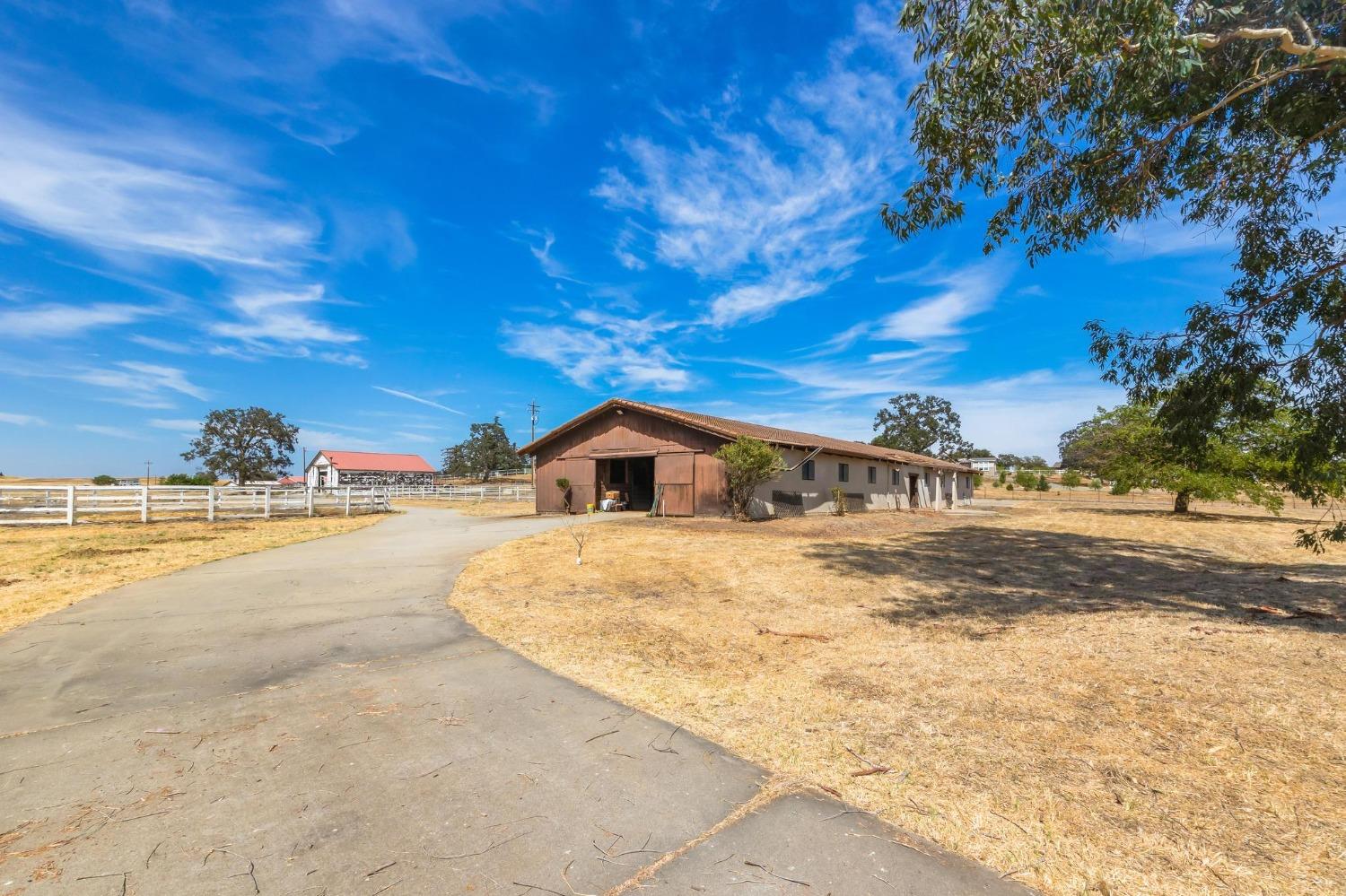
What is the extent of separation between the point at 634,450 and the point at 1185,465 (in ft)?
65.4

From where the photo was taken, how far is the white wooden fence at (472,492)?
39375mm

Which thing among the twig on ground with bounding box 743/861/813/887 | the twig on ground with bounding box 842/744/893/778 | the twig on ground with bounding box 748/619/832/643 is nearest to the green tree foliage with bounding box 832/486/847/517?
the twig on ground with bounding box 748/619/832/643

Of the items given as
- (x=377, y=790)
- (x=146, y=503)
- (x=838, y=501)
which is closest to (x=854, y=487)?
(x=838, y=501)

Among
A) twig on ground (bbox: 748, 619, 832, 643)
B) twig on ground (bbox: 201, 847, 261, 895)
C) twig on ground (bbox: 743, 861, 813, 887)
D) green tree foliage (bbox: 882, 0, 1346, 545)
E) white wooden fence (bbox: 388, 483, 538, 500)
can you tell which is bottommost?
twig on ground (bbox: 748, 619, 832, 643)

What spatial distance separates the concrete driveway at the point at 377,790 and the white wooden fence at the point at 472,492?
97.1 feet

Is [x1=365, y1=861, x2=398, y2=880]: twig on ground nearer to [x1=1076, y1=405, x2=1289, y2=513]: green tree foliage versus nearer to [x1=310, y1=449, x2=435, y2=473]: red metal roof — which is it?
[x1=1076, y1=405, x2=1289, y2=513]: green tree foliage

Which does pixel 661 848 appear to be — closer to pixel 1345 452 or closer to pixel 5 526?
pixel 1345 452

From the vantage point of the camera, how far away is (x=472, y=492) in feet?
137

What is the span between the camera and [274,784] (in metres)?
3.06

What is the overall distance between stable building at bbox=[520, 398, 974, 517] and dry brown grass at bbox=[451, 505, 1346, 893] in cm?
1032

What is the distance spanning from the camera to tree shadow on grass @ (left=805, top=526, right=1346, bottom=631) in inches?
285

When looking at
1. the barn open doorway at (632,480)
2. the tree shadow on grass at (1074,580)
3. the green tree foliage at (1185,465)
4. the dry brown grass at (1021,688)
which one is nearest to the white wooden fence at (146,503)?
the barn open doorway at (632,480)

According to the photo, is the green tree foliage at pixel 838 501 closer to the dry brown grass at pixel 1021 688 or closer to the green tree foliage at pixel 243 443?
the dry brown grass at pixel 1021 688

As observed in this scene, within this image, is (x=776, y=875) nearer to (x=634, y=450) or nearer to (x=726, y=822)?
(x=726, y=822)
